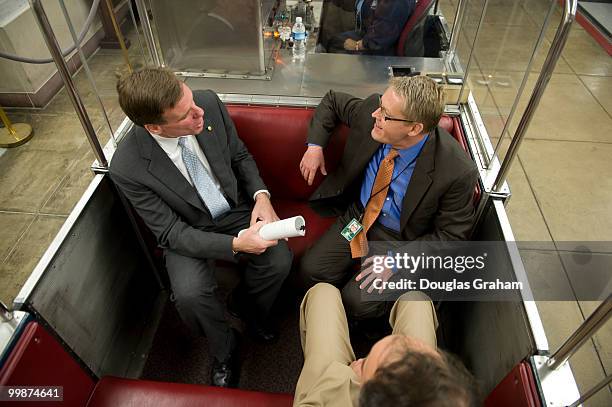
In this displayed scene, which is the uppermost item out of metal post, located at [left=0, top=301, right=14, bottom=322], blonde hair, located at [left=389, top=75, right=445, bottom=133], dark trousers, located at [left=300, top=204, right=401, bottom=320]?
blonde hair, located at [left=389, top=75, right=445, bottom=133]

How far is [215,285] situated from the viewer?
1710 millimetres

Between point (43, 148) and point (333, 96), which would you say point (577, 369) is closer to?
point (333, 96)

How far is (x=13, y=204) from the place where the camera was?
2.81 meters

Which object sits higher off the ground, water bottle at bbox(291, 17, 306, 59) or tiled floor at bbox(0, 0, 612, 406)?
water bottle at bbox(291, 17, 306, 59)

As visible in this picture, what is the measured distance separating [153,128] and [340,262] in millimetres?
969

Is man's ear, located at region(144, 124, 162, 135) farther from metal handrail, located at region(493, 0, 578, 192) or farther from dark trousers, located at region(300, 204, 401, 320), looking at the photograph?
metal handrail, located at region(493, 0, 578, 192)

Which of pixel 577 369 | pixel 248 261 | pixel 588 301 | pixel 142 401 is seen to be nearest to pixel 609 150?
pixel 588 301

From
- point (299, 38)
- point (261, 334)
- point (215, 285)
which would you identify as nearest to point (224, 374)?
point (261, 334)

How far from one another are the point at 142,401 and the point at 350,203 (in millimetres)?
1178

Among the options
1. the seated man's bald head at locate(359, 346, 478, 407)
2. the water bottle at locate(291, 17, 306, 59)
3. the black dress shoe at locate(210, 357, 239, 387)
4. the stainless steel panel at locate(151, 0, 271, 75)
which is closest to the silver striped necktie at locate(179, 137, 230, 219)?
the black dress shoe at locate(210, 357, 239, 387)

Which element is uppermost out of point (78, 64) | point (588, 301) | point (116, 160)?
point (116, 160)

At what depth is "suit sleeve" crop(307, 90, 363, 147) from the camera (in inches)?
71.7

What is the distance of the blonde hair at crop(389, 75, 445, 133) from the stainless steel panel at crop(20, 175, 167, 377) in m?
1.23

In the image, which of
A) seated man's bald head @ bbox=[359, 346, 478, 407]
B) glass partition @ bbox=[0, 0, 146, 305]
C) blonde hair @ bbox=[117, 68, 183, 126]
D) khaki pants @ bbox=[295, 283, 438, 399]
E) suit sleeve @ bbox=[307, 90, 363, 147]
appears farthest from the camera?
glass partition @ bbox=[0, 0, 146, 305]
